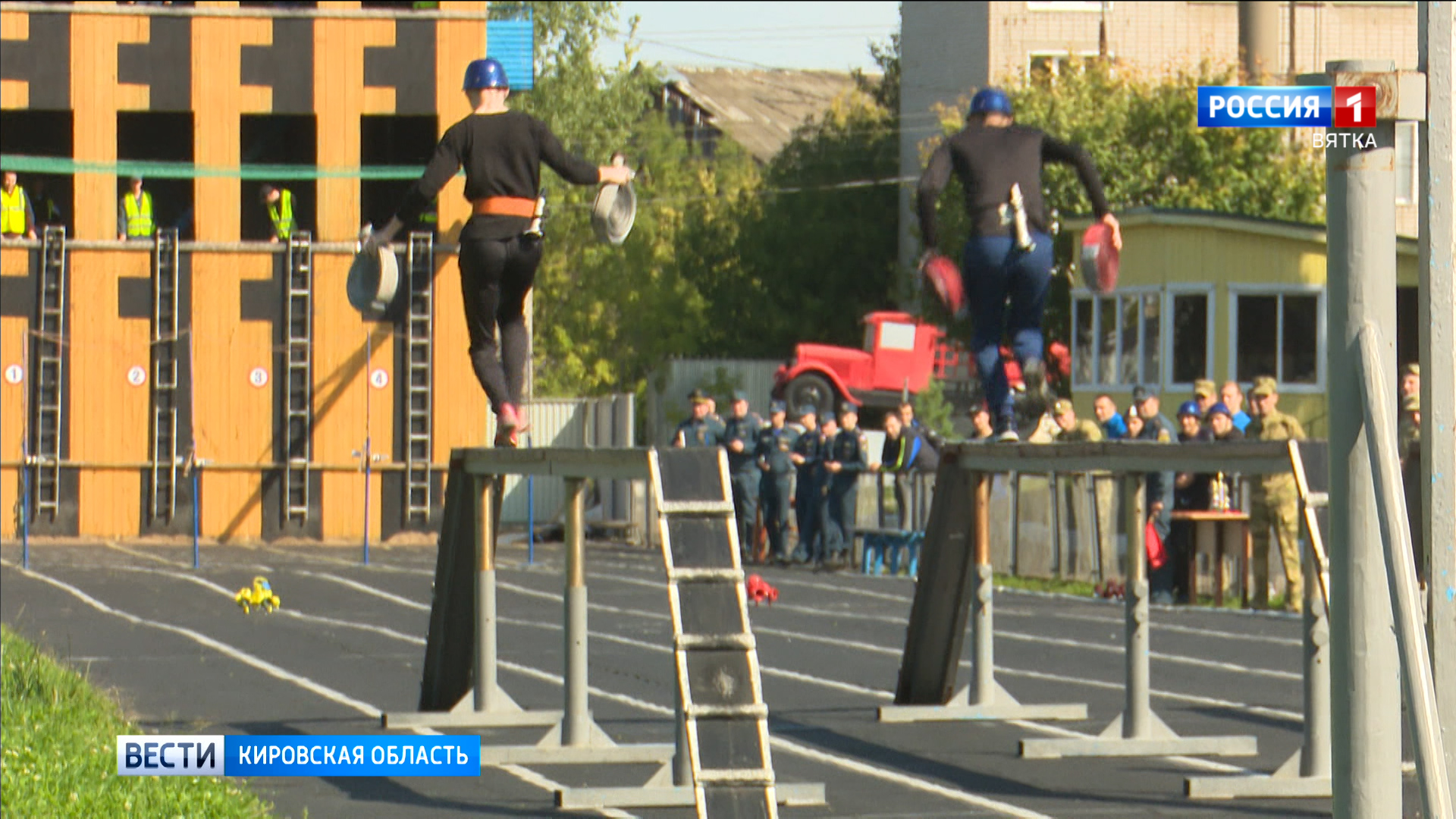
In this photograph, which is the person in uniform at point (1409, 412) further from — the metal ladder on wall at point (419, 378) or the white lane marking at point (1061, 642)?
the metal ladder on wall at point (419, 378)

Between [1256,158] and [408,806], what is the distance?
38843mm

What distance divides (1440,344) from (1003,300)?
671 cm

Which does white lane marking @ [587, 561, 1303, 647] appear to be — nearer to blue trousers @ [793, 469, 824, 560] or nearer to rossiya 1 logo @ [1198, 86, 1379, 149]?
blue trousers @ [793, 469, 824, 560]

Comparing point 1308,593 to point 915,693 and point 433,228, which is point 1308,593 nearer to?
point 915,693

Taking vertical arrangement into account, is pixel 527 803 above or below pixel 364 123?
below

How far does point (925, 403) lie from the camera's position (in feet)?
156

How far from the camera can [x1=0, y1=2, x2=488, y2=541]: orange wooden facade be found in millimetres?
29703

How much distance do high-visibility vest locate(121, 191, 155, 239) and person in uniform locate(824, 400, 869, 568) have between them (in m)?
11.3

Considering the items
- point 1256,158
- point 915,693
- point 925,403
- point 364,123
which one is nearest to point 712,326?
point 925,403

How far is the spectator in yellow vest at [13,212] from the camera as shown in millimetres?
29578

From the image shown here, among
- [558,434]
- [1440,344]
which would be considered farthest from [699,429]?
[1440,344]

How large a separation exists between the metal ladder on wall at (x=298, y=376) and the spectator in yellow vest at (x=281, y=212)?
0.23 metres

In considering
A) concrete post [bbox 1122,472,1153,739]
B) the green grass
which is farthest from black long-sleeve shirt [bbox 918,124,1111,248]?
the green grass

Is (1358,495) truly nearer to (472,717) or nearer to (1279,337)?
(472,717)
